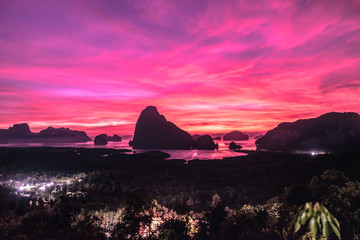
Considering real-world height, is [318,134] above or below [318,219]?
above

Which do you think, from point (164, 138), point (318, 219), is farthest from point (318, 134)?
point (318, 219)

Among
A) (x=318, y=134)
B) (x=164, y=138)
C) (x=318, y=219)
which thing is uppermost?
(x=318, y=134)

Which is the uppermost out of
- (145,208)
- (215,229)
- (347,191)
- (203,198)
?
(347,191)

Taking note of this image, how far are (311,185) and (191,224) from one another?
411 centimetres

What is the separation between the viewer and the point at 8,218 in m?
7.45

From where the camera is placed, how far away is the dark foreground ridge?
112 metres

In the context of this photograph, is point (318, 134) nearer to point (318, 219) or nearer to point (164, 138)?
point (164, 138)

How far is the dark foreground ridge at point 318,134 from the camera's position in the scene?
11219 cm

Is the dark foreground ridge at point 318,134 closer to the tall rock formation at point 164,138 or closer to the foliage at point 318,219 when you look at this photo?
the tall rock formation at point 164,138

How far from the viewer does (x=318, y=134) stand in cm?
11931

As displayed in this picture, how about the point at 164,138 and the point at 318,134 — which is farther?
the point at 164,138

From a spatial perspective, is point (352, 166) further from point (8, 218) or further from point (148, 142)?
point (148, 142)

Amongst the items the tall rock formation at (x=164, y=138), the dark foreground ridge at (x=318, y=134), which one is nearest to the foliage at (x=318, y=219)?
the dark foreground ridge at (x=318, y=134)

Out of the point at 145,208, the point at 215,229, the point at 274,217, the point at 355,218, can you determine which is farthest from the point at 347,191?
the point at 145,208
